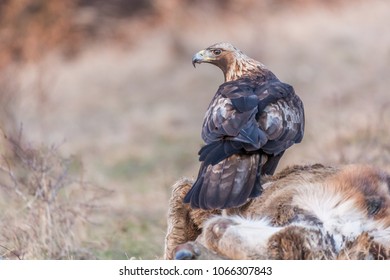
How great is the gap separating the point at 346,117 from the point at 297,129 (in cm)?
746

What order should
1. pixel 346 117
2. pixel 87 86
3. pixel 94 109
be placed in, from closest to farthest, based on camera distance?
pixel 346 117 < pixel 94 109 < pixel 87 86

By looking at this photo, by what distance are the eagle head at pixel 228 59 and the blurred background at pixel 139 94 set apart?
1381 millimetres

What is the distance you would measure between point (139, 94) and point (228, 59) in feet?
45.6

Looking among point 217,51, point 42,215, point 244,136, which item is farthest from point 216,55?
point 244,136

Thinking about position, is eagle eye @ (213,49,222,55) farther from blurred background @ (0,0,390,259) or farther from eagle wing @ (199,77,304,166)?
blurred background @ (0,0,390,259)

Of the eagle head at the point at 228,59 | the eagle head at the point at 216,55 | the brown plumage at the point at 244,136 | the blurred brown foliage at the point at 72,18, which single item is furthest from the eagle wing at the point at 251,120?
the blurred brown foliage at the point at 72,18

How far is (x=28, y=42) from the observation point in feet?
72.4

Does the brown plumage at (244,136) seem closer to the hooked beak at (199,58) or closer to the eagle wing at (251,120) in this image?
the eagle wing at (251,120)

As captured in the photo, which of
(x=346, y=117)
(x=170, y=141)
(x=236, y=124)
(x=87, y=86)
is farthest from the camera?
(x=87, y=86)

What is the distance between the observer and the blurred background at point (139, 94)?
25.6ft

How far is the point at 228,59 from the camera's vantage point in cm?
775

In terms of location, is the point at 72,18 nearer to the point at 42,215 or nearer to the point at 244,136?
the point at 42,215
